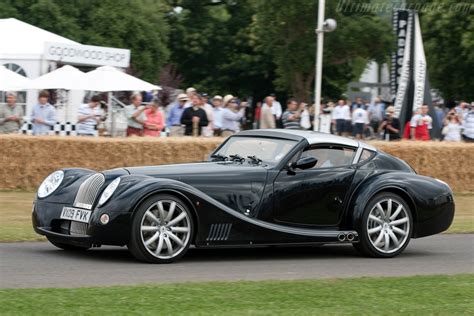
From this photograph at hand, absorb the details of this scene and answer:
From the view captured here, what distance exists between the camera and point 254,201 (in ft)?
33.2

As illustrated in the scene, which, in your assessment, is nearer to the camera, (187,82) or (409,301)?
(409,301)

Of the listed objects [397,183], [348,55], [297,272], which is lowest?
[297,272]

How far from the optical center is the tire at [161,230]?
9.41m

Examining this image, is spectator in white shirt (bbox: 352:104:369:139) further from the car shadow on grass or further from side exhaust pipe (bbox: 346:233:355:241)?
side exhaust pipe (bbox: 346:233:355:241)

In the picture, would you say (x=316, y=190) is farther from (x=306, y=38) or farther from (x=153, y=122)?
(x=306, y=38)

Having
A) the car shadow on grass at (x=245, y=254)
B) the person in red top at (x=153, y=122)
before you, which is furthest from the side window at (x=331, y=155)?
the person in red top at (x=153, y=122)

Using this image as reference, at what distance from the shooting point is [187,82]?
5672cm

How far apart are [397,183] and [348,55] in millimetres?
39387

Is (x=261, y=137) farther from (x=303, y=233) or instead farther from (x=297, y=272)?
(x=297, y=272)

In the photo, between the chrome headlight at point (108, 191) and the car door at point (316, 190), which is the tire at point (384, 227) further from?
the chrome headlight at point (108, 191)

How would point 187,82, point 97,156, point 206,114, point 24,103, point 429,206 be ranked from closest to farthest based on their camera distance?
1. point 429,206
2. point 97,156
3. point 206,114
4. point 24,103
5. point 187,82

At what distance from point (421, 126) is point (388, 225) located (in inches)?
564

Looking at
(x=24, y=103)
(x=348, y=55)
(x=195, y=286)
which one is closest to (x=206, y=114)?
(x=24, y=103)

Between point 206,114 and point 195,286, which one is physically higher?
point 206,114
